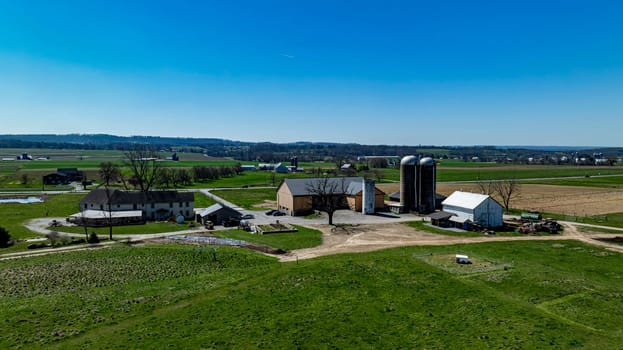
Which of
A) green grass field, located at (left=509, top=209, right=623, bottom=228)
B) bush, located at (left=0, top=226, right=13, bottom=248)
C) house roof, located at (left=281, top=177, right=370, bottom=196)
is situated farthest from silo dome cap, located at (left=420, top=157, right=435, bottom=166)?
bush, located at (left=0, top=226, right=13, bottom=248)

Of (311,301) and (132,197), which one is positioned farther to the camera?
(132,197)

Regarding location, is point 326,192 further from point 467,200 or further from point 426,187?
point 467,200

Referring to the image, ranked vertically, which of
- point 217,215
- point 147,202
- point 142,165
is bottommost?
point 217,215

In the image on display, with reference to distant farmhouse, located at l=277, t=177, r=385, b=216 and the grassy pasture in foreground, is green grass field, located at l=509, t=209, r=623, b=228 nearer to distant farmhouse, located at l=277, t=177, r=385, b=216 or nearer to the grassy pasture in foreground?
the grassy pasture in foreground

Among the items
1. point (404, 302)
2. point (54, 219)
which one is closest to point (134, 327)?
point (404, 302)

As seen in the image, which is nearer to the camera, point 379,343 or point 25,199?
point 379,343

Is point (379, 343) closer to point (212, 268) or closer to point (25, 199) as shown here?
point (212, 268)

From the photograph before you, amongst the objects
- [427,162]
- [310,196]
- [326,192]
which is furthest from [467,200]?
[310,196]

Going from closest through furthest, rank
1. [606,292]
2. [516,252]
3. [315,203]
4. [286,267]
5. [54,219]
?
[606,292]
[286,267]
[516,252]
[54,219]
[315,203]
